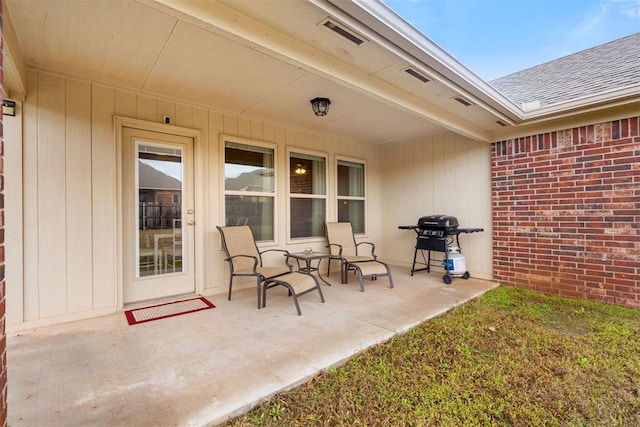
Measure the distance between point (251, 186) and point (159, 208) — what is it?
4.15ft

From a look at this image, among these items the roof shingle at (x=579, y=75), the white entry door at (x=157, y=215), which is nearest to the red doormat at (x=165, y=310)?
the white entry door at (x=157, y=215)

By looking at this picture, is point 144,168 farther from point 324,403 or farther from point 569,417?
point 569,417

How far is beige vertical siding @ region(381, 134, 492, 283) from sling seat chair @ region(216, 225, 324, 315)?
104 inches

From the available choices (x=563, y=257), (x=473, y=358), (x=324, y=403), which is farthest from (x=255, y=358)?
(x=563, y=257)

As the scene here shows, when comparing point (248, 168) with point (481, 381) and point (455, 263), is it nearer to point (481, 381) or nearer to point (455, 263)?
point (455, 263)

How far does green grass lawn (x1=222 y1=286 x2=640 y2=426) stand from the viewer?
1641 millimetres

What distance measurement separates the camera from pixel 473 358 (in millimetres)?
2256

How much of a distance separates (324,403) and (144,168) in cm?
326

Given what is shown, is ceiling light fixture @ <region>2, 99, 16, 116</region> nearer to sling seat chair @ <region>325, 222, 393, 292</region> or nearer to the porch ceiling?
the porch ceiling

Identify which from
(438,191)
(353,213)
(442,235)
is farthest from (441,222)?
(353,213)

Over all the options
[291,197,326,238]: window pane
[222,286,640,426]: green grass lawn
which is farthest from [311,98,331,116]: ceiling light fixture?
[222,286,640,426]: green grass lawn

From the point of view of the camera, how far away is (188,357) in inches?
88.0

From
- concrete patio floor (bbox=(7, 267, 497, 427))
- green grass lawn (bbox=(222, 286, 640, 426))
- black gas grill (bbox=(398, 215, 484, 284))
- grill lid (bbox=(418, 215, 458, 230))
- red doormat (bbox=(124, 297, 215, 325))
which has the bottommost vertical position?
green grass lawn (bbox=(222, 286, 640, 426))

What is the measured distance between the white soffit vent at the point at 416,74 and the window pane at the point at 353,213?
3.01 meters
